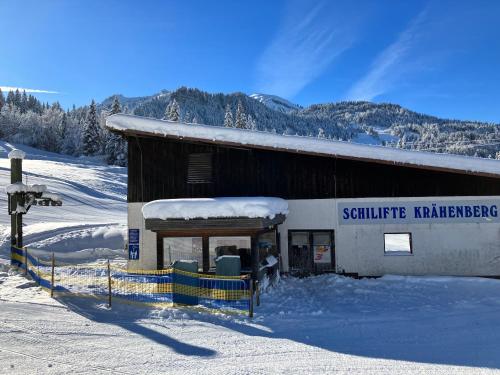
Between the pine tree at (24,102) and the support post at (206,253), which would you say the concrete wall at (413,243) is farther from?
the pine tree at (24,102)

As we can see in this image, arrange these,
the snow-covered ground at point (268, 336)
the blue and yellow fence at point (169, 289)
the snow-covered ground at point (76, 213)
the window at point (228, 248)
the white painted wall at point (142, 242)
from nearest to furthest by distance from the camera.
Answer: the snow-covered ground at point (268, 336) < the blue and yellow fence at point (169, 289) < the window at point (228, 248) < the white painted wall at point (142, 242) < the snow-covered ground at point (76, 213)

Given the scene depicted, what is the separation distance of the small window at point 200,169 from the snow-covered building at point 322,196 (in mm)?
40

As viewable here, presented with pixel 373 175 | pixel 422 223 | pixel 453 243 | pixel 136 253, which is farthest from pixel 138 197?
pixel 453 243

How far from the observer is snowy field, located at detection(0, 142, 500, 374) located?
699 cm

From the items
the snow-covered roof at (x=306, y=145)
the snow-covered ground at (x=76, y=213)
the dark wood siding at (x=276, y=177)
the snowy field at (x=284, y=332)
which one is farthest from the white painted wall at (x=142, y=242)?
the snowy field at (x=284, y=332)

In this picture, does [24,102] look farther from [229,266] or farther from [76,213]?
[229,266]

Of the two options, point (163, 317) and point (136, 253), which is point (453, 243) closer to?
point (163, 317)

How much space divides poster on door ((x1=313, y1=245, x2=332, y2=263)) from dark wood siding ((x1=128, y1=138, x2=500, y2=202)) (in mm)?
2029

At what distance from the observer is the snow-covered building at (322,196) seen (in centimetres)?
1495

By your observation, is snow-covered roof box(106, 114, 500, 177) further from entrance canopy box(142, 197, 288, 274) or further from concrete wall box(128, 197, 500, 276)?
entrance canopy box(142, 197, 288, 274)

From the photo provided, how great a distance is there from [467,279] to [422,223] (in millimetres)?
2420

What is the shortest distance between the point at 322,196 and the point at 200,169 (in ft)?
16.4

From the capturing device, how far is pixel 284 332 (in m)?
8.99

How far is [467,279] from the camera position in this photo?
14.5 m
